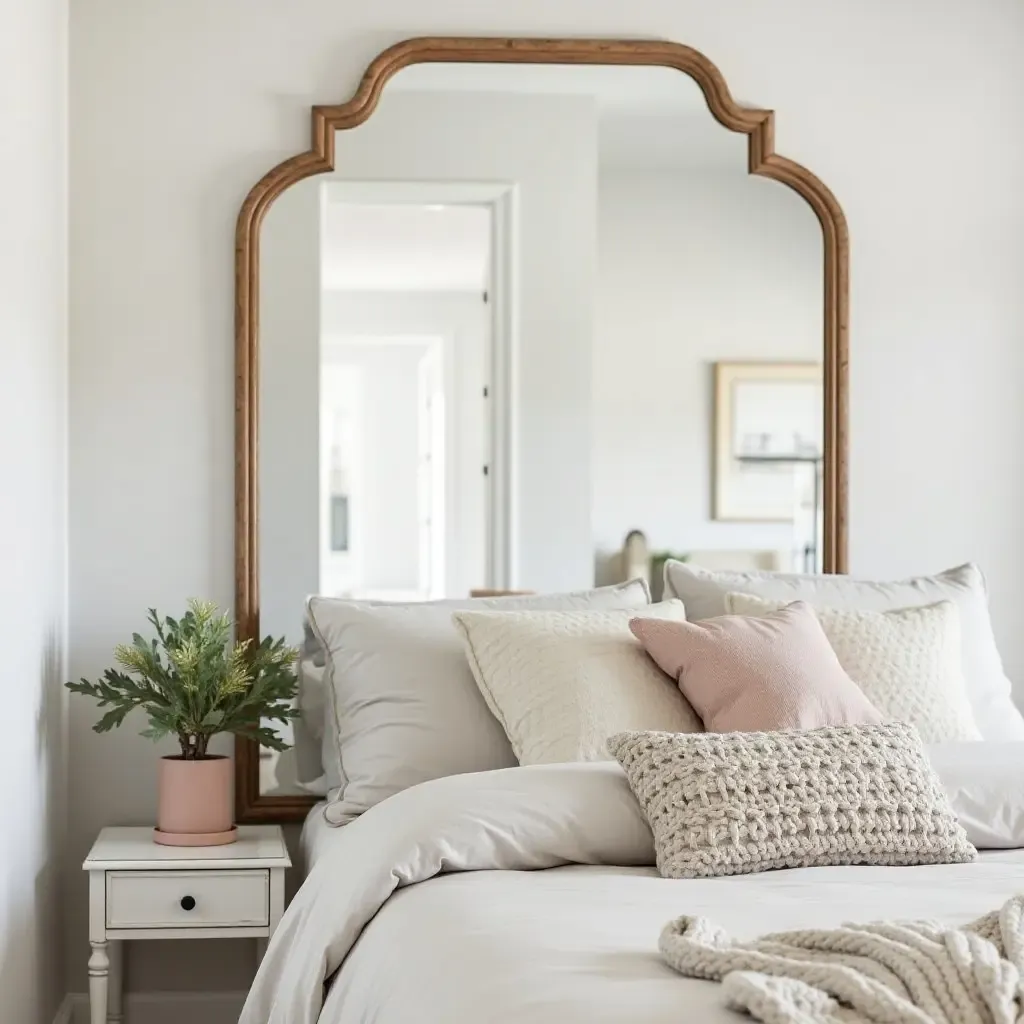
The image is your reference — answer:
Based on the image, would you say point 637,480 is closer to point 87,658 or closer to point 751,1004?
point 87,658

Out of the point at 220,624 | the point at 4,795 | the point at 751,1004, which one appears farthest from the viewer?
the point at 220,624

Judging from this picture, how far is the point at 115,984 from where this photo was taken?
2.95m

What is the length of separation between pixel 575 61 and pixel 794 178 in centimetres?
55

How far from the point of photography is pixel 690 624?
249cm

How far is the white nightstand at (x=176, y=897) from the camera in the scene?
8.75 feet

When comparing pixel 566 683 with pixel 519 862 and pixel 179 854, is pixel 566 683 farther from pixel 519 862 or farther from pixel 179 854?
pixel 179 854

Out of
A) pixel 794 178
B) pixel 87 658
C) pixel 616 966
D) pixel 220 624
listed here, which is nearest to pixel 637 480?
pixel 794 178

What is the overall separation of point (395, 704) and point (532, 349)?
959 millimetres

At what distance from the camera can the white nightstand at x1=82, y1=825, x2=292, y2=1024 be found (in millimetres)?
2666

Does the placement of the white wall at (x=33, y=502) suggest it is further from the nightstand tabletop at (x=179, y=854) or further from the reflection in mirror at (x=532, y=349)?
the reflection in mirror at (x=532, y=349)

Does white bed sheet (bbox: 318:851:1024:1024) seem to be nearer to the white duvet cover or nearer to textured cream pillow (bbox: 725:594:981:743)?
the white duvet cover

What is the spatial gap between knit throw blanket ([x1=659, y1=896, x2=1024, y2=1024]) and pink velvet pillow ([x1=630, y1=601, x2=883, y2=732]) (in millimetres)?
842

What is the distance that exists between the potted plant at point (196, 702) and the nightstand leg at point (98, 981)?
0.24 metres

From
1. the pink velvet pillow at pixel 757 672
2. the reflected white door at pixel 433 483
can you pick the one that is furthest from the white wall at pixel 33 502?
the pink velvet pillow at pixel 757 672
